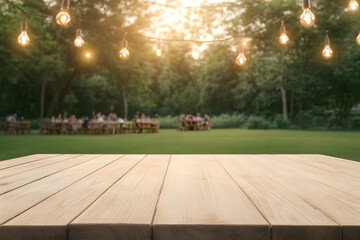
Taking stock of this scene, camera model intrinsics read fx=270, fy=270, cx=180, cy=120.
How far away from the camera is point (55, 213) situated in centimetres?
96

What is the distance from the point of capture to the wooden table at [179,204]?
852 mm

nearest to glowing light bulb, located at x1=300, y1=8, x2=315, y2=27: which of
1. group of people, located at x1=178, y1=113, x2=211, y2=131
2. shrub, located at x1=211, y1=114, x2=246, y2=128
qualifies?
group of people, located at x1=178, y1=113, x2=211, y2=131

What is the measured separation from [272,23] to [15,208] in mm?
24855

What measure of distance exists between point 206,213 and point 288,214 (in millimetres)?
287

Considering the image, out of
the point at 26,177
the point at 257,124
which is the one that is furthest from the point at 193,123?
the point at 26,177

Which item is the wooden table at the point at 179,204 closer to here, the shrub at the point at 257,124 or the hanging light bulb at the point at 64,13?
the hanging light bulb at the point at 64,13

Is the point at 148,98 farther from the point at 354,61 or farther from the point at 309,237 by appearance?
the point at 309,237

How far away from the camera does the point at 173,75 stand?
3844 centimetres

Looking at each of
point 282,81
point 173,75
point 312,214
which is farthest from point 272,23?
point 312,214

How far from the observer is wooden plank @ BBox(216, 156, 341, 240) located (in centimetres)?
85

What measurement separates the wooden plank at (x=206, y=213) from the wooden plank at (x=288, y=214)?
→ 0.12 feet

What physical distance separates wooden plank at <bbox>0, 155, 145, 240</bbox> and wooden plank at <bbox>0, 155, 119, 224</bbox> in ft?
0.13

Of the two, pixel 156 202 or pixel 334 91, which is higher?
pixel 334 91

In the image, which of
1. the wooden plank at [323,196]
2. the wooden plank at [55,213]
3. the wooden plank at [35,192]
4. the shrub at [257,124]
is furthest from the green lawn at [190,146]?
the shrub at [257,124]
